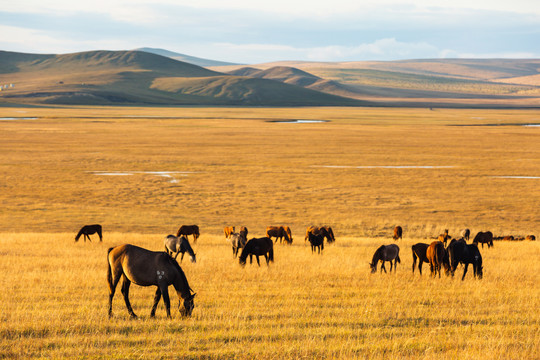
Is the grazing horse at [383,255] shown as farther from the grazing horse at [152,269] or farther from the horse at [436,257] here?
the grazing horse at [152,269]

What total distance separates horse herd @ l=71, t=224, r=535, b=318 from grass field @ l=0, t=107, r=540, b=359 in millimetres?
463

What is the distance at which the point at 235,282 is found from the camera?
14672mm

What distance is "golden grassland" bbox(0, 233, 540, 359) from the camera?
8.81 meters

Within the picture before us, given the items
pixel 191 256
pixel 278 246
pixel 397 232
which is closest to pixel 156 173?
pixel 397 232

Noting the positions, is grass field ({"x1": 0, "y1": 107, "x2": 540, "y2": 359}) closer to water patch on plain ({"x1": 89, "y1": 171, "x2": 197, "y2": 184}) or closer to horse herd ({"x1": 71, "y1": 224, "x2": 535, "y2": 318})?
water patch on plain ({"x1": 89, "y1": 171, "x2": 197, "y2": 184})

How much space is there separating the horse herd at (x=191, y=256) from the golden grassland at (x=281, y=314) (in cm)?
42

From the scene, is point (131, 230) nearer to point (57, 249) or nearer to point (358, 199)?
point (57, 249)

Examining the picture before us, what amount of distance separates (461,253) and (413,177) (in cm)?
3581

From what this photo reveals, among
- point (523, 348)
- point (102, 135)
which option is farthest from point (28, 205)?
point (102, 135)

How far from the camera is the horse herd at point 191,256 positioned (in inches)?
398

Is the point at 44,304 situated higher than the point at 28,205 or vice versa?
the point at 44,304

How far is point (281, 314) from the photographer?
440 inches

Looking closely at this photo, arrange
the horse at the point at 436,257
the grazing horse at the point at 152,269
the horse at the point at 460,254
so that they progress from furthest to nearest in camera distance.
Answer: the horse at the point at 436,257 < the horse at the point at 460,254 < the grazing horse at the point at 152,269

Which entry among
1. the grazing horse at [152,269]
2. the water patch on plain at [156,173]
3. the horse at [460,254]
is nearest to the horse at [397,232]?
A: the horse at [460,254]
